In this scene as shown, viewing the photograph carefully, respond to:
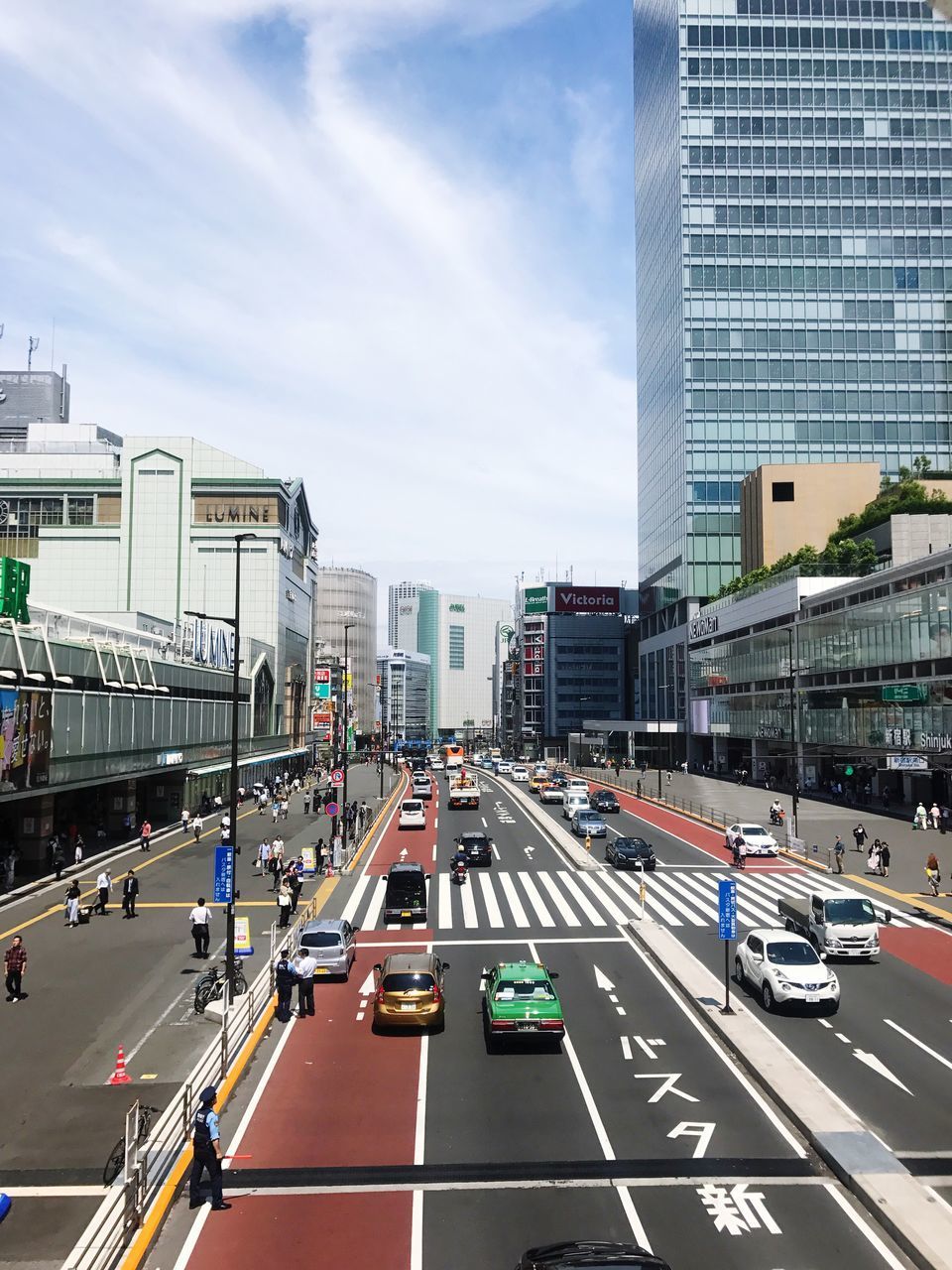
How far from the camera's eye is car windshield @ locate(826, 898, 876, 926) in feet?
93.1

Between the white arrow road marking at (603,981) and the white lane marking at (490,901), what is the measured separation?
291 inches

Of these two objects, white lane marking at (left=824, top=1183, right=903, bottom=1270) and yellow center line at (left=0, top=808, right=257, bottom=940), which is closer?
white lane marking at (left=824, top=1183, right=903, bottom=1270)

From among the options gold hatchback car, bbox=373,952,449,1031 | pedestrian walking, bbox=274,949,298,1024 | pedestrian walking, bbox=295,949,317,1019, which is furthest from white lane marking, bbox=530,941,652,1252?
pedestrian walking, bbox=274,949,298,1024

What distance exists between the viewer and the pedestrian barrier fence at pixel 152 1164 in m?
11.8

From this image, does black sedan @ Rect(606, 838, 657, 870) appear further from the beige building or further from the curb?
the beige building

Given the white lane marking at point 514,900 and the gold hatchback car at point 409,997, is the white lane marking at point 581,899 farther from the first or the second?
the gold hatchback car at point 409,997

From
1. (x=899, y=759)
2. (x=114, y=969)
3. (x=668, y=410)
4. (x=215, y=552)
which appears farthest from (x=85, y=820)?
(x=668, y=410)

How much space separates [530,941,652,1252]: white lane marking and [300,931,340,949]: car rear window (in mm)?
7608

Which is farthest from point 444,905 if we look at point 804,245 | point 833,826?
point 804,245

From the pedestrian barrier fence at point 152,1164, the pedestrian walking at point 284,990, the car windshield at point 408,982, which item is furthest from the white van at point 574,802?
the pedestrian barrier fence at point 152,1164

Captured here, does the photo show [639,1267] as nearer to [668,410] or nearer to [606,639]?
[668,410]

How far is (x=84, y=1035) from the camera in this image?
840 inches

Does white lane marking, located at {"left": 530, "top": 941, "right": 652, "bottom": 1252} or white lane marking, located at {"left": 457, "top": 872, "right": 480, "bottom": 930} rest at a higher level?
white lane marking, located at {"left": 530, "top": 941, "right": 652, "bottom": 1252}

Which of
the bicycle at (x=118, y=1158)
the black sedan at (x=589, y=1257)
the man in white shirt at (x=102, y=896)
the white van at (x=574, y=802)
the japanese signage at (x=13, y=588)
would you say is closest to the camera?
the black sedan at (x=589, y=1257)
